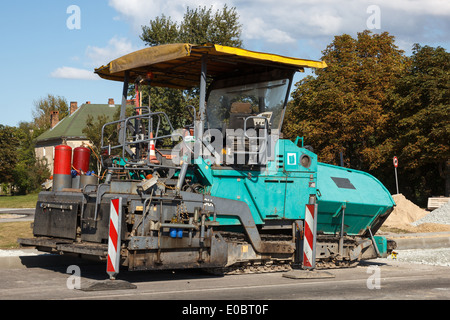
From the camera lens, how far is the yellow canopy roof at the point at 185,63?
985 centimetres

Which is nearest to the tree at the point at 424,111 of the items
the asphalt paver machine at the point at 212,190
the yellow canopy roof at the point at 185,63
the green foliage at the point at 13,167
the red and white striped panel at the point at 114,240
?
the asphalt paver machine at the point at 212,190

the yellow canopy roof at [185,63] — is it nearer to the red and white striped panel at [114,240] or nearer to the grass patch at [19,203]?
the red and white striped panel at [114,240]

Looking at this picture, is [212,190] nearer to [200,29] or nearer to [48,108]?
[200,29]

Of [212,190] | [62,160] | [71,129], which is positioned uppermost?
[71,129]

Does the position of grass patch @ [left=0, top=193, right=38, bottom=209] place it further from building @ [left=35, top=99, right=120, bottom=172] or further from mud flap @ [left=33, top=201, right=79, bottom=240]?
building @ [left=35, top=99, right=120, bottom=172]

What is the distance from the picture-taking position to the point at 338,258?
38.7 feet

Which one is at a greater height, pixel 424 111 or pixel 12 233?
pixel 424 111

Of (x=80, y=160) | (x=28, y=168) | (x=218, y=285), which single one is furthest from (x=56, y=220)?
(x=28, y=168)

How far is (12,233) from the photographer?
1436 cm

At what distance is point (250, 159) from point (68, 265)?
435 cm

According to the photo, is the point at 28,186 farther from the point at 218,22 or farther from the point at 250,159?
the point at 250,159

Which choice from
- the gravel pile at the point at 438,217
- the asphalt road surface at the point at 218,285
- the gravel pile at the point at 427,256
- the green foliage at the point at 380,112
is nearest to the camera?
the asphalt road surface at the point at 218,285

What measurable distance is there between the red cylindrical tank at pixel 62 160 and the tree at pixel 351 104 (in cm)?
2657

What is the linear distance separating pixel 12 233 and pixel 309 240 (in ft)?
25.3
